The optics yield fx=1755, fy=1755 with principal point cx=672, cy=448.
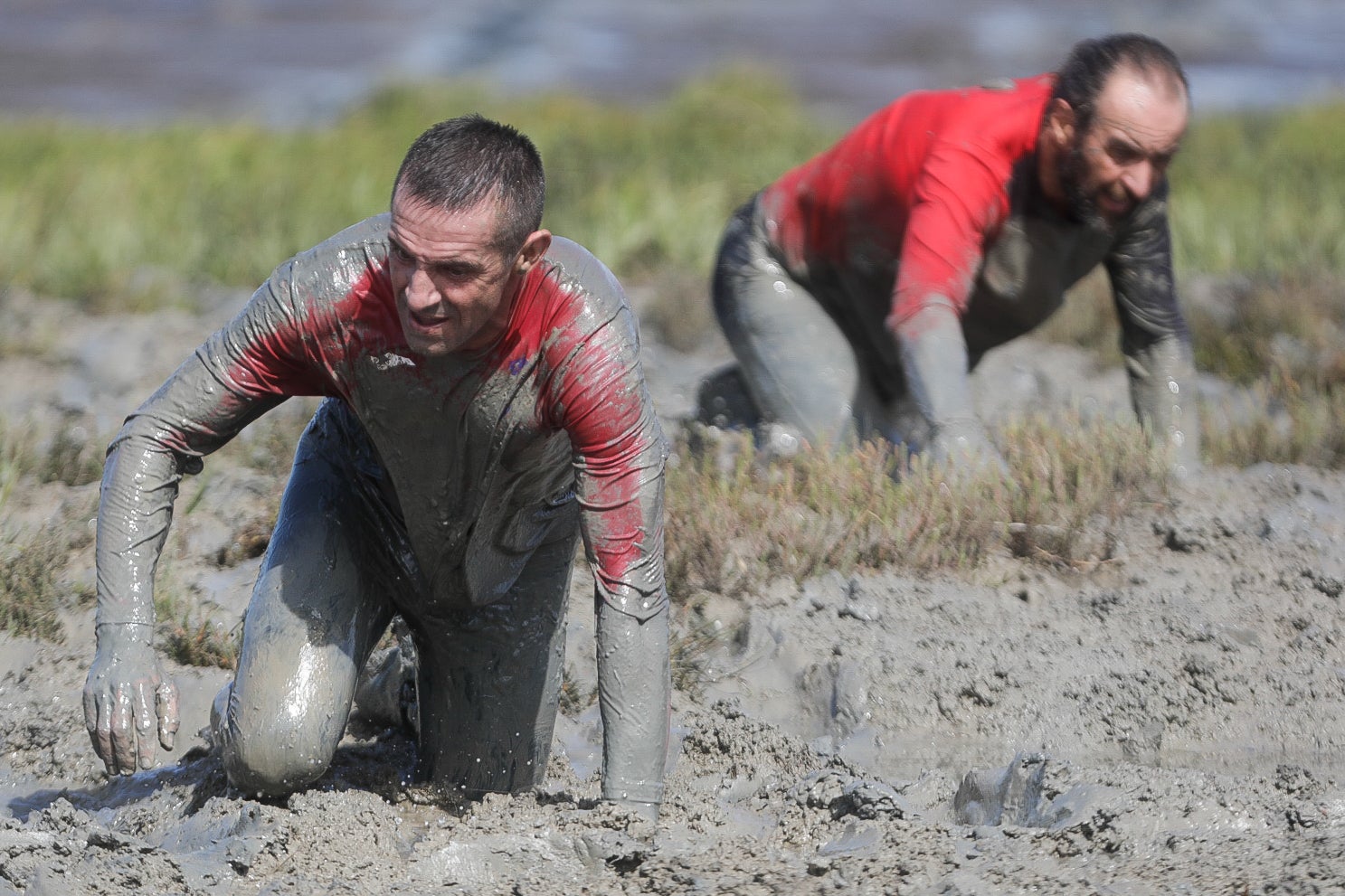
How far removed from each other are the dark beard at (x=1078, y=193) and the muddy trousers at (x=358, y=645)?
2031mm

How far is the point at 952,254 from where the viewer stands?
17.2ft

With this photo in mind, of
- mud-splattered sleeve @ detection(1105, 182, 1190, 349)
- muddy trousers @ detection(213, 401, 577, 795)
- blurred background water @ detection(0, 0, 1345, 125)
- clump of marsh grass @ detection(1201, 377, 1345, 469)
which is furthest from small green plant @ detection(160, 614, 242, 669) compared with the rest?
blurred background water @ detection(0, 0, 1345, 125)

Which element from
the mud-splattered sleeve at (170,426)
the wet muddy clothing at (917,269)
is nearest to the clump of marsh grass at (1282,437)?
the wet muddy clothing at (917,269)

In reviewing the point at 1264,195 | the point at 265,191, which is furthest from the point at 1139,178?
the point at 265,191

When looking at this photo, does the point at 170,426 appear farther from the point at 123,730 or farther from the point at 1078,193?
the point at 1078,193

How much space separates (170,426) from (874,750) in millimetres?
2017

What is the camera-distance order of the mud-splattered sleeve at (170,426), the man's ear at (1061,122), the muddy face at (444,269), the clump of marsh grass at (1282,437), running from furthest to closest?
1. the clump of marsh grass at (1282,437)
2. the man's ear at (1061,122)
3. the mud-splattered sleeve at (170,426)
4. the muddy face at (444,269)

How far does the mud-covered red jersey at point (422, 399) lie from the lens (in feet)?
11.3

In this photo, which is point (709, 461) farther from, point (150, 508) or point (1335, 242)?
point (1335, 242)

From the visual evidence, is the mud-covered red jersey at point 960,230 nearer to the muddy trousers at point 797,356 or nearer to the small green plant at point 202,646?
the muddy trousers at point 797,356

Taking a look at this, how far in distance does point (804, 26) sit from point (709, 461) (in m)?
19.5

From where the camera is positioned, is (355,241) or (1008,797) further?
(1008,797)

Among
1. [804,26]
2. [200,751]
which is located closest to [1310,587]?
[200,751]

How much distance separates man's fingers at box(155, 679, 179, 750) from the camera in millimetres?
3495
